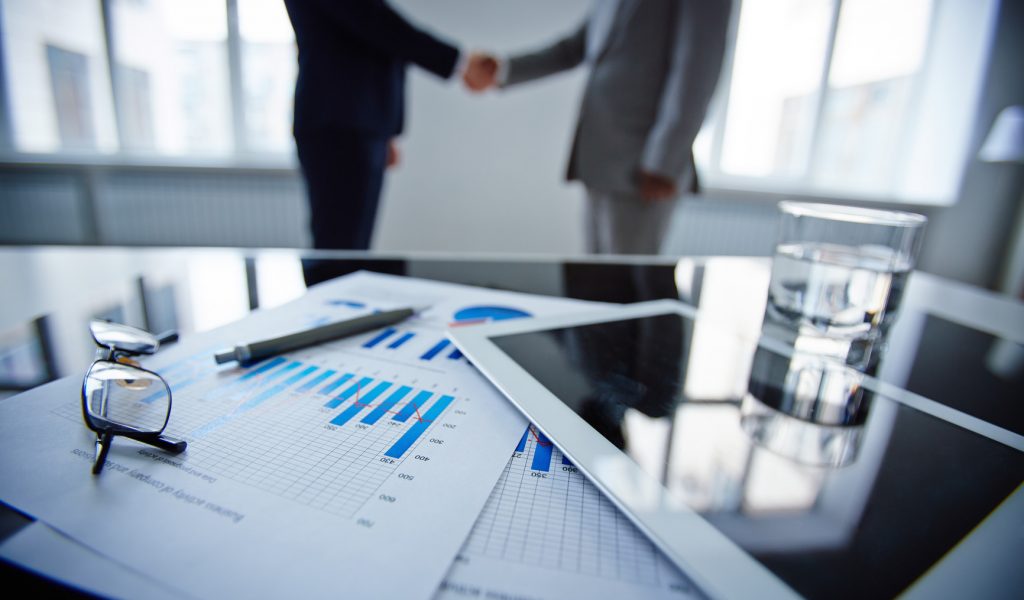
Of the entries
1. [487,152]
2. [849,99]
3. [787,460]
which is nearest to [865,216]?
[787,460]

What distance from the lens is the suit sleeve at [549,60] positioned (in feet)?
4.77

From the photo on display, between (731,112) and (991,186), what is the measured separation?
1535mm

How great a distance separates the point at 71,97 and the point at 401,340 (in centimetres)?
324

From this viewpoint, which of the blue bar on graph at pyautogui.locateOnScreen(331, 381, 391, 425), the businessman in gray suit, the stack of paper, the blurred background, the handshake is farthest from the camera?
the blurred background

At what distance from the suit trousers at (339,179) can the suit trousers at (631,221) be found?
586mm

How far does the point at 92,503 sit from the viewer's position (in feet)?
0.64

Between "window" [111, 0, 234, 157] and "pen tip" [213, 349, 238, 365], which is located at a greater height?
"window" [111, 0, 234, 157]

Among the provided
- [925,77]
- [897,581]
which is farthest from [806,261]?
[925,77]

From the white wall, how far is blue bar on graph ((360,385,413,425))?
7.56 feet

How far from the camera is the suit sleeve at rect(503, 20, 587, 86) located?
4.77 feet

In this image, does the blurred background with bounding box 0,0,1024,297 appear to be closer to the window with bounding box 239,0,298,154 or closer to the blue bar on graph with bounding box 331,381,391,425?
the window with bounding box 239,0,298,154

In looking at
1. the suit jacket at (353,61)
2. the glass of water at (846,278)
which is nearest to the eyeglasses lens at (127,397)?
the glass of water at (846,278)

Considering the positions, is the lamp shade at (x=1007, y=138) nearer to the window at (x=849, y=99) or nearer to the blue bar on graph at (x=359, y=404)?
the window at (x=849, y=99)

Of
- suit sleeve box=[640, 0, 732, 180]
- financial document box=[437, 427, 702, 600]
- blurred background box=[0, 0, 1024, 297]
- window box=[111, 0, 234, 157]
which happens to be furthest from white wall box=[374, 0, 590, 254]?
financial document box=[437, 427, 702, 600]
